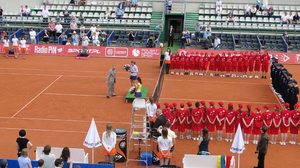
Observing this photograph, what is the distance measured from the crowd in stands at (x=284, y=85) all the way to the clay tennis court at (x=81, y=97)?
0.58m

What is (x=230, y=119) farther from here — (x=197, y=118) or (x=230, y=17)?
(x=230, y=17)

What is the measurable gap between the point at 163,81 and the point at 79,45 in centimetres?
1134

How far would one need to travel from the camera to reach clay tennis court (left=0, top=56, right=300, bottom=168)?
20.3 metres

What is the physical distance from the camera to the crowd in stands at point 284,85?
24.1 m

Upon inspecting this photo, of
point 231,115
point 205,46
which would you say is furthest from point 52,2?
point 231,115

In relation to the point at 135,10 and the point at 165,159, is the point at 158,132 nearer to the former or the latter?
the point at 165,159

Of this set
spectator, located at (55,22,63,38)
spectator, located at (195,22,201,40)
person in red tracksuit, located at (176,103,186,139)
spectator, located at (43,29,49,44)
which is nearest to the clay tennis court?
person in red tracksuit, located at (176,103,186,139)

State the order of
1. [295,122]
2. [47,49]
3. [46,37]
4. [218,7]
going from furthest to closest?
[218,7]
[46,37]
[47,49]
[295,122]

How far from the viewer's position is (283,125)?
20391 millimetres

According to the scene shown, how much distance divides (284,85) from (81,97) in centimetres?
991

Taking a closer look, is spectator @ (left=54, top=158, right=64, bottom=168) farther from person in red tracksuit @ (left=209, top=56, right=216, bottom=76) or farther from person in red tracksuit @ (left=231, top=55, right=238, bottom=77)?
person in red tracksuit @ (left=231, top=55, right=238, bottom=77)

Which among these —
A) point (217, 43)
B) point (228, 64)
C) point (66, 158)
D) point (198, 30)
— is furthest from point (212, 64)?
point (66, 158)

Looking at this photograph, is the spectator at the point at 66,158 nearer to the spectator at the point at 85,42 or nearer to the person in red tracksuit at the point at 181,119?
the person in red tracksuit at the point at 181,119

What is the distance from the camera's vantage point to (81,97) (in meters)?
27.2
